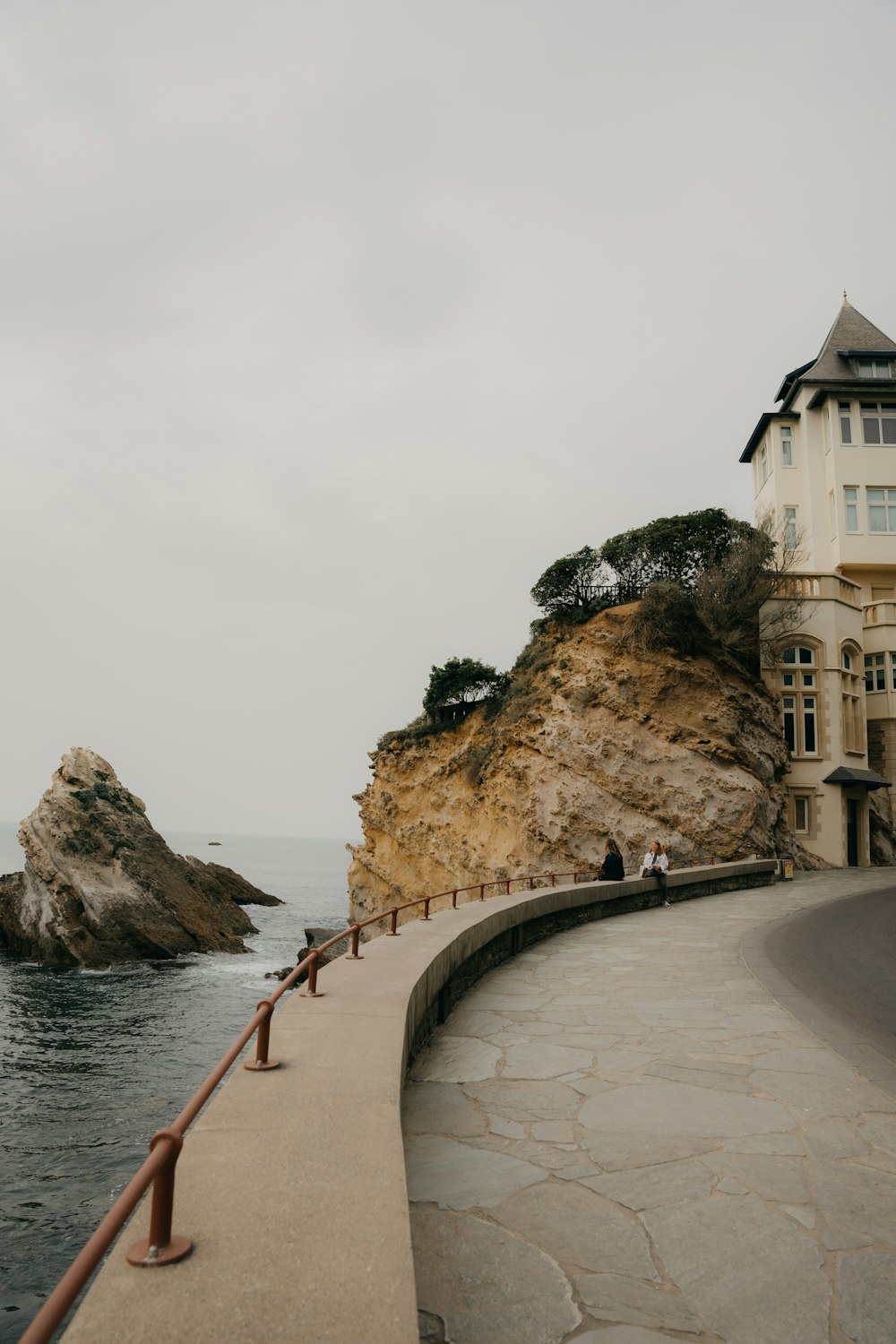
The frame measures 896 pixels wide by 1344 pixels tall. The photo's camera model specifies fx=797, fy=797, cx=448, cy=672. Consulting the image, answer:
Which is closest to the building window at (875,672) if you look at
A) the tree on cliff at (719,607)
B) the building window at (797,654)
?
the building window at (797,654)

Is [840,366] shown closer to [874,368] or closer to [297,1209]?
A: [874,368]

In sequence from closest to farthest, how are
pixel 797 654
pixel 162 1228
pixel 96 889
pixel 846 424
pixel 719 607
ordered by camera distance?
pixel 162 1228 → pixel 719 607 → pixel 96 889 → pixel 797 654 → pixel 846 424

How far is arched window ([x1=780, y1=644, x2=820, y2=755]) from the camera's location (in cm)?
3166

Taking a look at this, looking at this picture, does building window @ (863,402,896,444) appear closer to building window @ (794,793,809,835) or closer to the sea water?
building window @ (794,793,809,835)

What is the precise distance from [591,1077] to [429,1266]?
2542 mm

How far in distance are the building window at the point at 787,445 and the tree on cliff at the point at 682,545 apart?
1218 cm

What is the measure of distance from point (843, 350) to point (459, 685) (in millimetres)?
26035

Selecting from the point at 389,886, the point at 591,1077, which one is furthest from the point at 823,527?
the point at 591,1077

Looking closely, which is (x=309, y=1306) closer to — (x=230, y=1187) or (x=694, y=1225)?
(x=230, y=1187)

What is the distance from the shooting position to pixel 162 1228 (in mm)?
2381

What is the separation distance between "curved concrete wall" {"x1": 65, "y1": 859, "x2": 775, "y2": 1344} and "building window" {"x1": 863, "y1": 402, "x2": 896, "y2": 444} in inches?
1613

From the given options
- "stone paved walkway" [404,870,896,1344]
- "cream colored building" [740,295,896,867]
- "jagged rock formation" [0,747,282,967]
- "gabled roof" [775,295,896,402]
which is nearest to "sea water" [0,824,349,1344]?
"jagged rock formation" [0,747,282,967]

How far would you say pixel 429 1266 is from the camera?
310cm

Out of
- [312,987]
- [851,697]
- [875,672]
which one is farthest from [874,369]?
[312,987]
